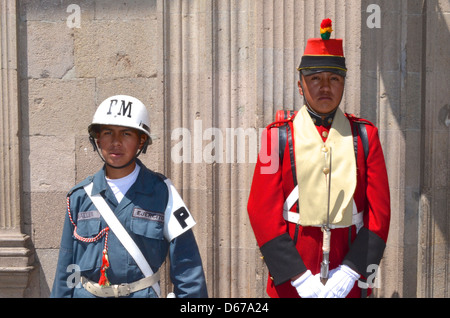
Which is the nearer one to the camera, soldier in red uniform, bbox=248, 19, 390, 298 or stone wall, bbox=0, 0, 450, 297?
soldier in red uniform, bbox=248, 19, 390, 298

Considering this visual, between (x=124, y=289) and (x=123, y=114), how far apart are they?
0.90 meters

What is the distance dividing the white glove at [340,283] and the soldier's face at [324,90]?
871 mm

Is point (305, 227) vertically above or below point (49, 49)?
below

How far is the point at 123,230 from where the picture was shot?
8.78 ft

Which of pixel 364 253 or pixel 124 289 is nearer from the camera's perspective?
pixel 124 289

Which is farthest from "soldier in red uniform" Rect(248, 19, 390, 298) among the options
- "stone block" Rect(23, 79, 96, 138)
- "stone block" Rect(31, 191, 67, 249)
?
"stone block" Rect(31, 191, 67, 249)

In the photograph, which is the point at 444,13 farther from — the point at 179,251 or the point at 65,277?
the point at 65,277

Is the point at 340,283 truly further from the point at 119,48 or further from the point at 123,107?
the point at 119,48

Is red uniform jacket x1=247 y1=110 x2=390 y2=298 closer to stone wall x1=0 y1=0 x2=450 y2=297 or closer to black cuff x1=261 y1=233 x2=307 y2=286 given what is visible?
black cuff x1=261 y1=233 x2=307 y2=286

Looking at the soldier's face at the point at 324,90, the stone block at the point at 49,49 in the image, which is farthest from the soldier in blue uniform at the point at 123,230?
the stone block at the point at 49,49

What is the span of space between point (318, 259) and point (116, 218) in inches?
43.6

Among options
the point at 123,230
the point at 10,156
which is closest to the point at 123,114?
the point at 123,230

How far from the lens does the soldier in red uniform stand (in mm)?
2811

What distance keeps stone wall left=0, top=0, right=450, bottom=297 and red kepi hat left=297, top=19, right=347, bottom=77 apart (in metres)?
1.29
